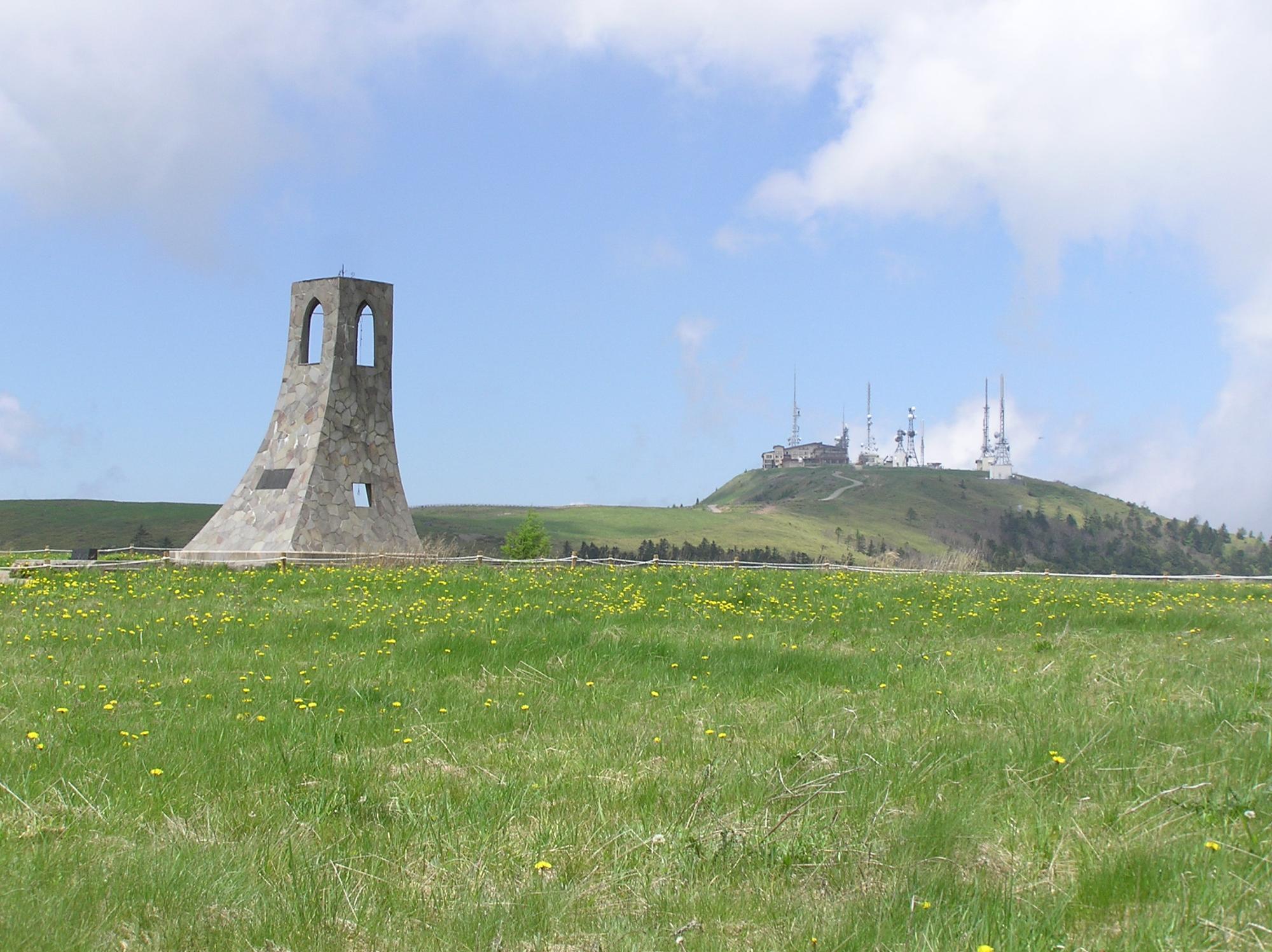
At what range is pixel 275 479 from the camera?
110 feet

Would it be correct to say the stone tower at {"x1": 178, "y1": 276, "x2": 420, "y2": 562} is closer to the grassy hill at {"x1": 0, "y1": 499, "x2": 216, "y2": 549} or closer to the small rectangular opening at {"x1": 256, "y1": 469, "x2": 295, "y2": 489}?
the small rectangular opening at {"x1": 256, "y1": 469, "x2": 295, "y2": 489}

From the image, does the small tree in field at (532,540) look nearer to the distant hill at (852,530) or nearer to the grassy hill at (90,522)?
the grassy hill at (90,522)

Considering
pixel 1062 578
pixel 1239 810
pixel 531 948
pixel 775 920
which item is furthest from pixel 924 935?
pixel 1062 578

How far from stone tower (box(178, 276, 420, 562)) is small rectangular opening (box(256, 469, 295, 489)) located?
38mm

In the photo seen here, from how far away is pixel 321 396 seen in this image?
3359 centimetres

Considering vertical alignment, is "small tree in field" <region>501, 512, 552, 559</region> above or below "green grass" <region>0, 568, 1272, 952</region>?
above

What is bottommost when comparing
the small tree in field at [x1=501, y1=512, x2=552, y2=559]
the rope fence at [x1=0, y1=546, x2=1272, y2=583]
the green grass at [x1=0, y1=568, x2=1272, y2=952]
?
the green grass at [x1=0, y1=568, x2=1272, y2=952]

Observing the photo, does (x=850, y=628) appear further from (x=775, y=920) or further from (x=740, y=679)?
(x=775, y=920)

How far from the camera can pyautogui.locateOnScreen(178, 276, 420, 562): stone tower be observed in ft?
106

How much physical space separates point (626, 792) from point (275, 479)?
2897cm

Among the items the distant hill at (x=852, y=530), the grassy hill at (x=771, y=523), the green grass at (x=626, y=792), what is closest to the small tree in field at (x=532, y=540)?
the green grass at (x=626, y=792)

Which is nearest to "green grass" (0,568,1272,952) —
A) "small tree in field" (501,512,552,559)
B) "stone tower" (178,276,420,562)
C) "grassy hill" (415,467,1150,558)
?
"stone tower" (178,276,420,562)

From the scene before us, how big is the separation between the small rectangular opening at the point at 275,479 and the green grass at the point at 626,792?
19287mm

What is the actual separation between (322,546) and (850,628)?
66.9 ft
